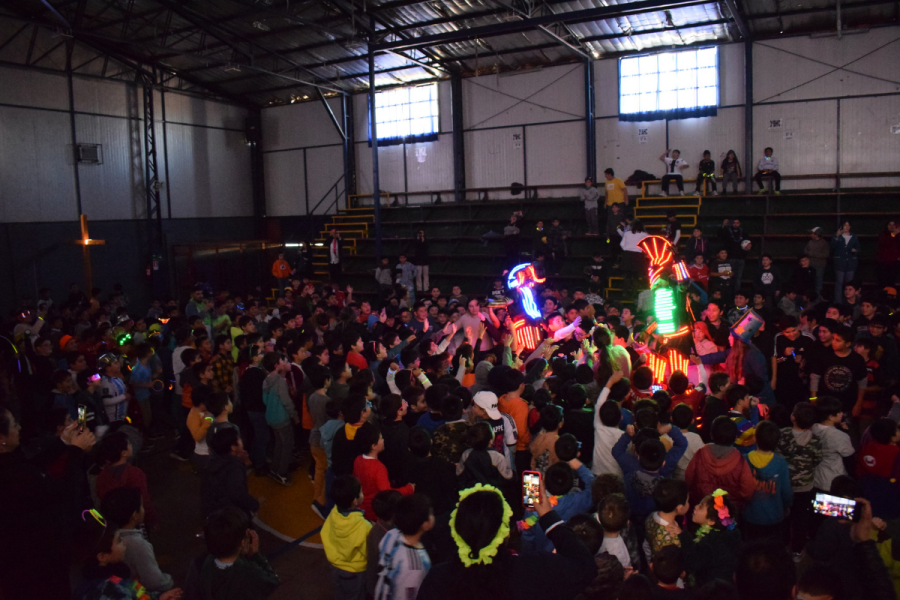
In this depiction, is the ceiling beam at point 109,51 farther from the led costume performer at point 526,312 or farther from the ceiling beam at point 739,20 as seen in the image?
the ceiling beam at point 739,20

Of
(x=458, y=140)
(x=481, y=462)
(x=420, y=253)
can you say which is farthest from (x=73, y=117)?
(x=481, y=462)

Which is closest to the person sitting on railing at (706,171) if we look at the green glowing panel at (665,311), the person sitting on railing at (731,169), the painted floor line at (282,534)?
the person sitting on railing at (731,169)

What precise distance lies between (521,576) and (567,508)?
4.21ft

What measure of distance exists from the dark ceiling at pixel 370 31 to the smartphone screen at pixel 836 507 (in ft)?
35.8

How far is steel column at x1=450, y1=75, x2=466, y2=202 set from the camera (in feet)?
62.7

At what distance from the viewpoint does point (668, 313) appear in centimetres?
715

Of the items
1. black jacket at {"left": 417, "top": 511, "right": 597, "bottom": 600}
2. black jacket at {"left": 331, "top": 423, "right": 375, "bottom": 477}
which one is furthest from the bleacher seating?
black jacket at {"left": 417, "top": 511, "right": 597, "bottom": 600}

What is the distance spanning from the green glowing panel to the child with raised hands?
360 cm

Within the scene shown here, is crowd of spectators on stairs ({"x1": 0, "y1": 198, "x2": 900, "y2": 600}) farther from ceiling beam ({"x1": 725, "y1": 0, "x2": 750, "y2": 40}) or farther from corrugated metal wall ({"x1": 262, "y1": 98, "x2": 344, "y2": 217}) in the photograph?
corrugated metal wall ({"x1": 262, "y1": 98, "x2": 344, "y2": 217})

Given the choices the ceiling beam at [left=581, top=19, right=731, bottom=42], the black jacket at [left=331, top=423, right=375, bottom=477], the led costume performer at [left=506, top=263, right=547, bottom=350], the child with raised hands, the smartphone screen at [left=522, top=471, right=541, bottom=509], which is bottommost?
the child with raised hands

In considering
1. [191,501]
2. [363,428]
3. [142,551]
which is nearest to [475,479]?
[363,428]

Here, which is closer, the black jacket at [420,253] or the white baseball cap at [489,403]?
the white baseball cap at [489,403]

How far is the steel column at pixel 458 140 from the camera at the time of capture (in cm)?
1912

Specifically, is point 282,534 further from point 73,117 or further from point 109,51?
point 109,51
